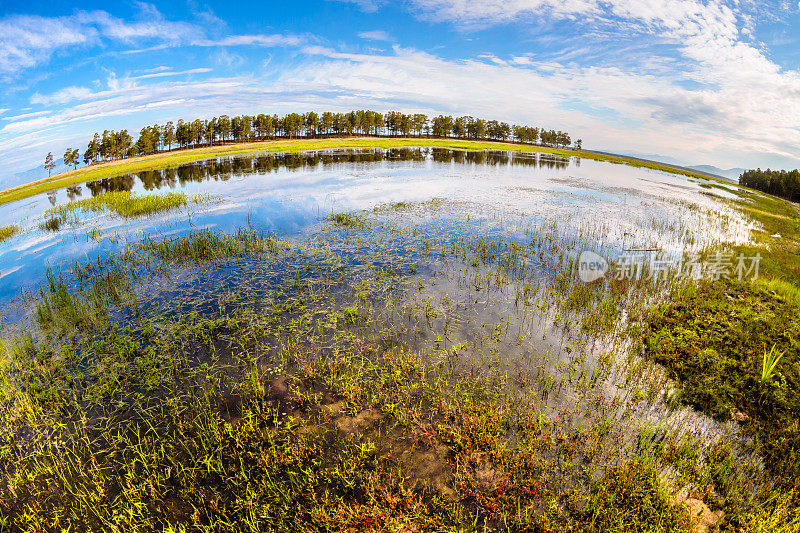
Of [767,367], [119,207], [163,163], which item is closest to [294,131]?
[163,163]

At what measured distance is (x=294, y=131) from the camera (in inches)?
5251

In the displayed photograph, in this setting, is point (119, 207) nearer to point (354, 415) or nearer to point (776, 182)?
point (354, 415)

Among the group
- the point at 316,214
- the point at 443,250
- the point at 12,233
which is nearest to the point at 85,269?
the point at 316,214

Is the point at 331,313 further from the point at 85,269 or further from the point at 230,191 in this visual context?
the point at 230,191

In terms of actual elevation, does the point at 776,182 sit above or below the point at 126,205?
above

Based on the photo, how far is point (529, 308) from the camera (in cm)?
1184

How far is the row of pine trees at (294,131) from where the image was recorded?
95500 mm

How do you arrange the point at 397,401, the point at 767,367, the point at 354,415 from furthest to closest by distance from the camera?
1. the point at 767,367
2. the point at 397,401
3. the point at 354,415

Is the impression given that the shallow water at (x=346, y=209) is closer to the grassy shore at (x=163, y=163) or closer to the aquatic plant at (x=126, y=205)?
the aquatic plant at (x=126, y=205)

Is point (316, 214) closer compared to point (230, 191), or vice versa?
point (316, 214)

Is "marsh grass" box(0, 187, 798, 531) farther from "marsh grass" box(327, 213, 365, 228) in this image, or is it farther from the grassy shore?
the grassy shore

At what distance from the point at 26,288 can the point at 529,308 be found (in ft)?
74.6

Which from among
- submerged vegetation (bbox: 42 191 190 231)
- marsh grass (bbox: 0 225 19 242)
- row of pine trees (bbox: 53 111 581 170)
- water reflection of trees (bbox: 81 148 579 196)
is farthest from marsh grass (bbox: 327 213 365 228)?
row of pine trees (bbox: 53 111 581 170)

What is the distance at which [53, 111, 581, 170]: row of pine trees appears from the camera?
95.5 meters
